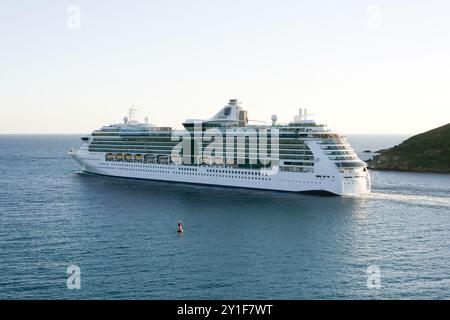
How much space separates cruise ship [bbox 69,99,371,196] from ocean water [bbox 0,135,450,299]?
12.0ft

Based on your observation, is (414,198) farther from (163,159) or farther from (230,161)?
(163,159)

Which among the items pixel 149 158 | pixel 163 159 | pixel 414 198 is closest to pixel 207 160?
Answer: pixel 163 159

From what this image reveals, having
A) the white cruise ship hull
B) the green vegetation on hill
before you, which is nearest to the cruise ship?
the white cruise ship hull

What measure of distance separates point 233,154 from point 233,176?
4.00 meters

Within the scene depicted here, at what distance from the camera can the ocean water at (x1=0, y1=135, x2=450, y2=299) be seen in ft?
102

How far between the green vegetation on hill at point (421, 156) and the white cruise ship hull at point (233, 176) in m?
51.2

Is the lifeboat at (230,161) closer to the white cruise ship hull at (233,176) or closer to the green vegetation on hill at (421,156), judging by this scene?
the white cruise ship hull at (233,176)

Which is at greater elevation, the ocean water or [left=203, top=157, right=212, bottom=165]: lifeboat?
[left=203, top=157, right=212, bottom=165]: lifeboat

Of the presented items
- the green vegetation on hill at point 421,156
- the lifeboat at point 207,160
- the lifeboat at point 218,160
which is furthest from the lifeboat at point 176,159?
the green vegetation on hill at point 421,156

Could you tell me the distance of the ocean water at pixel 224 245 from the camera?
102ft

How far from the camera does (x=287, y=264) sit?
35.6 meters

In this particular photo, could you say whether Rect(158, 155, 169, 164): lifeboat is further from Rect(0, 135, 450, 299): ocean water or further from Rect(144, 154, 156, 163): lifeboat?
Rect(0, 135, 450, 299): ocean water
